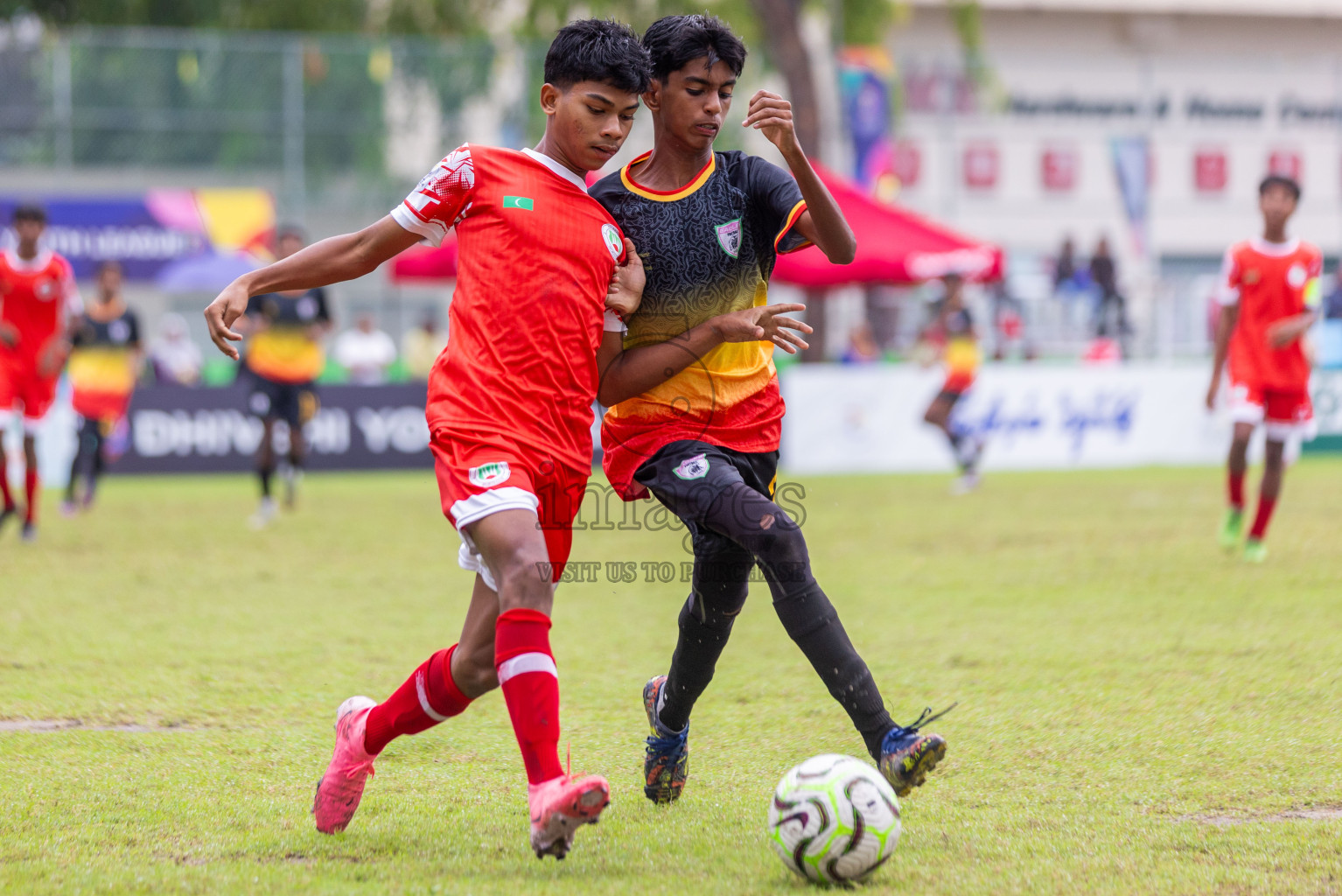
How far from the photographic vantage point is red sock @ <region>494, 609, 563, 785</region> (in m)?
3.31

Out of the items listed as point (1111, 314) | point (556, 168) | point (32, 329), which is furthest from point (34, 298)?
point (1111, 314)

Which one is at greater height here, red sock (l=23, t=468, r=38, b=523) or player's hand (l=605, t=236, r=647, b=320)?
player's hand (l=605, t=236, r=647, b=320)

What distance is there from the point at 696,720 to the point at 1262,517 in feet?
17.7

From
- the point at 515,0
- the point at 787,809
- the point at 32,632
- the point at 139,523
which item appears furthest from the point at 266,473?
the point at 515,0

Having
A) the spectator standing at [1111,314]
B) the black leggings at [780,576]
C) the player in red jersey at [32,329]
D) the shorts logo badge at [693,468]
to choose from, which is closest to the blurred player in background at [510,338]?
the shorts logo badge at [693,468]

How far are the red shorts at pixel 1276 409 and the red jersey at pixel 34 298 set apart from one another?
324 inches

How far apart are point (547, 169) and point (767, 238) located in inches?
26.3

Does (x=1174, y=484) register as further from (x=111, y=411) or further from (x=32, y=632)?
(x=32, y=632)

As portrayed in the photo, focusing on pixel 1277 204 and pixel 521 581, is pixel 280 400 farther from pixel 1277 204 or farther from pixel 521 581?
pixel 521 581

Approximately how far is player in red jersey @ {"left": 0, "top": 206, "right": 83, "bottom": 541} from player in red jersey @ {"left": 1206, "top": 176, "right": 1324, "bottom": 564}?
8.17 metres

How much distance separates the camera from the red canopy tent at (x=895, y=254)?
16.8m

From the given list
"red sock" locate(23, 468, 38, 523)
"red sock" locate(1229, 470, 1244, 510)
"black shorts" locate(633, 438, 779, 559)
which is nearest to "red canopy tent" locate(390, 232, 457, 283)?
"red sock" locate(23, 468, 38, 523)

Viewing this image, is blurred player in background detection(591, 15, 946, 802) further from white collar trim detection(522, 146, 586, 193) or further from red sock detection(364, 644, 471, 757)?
red sock detection(364, 644, 471, 757)

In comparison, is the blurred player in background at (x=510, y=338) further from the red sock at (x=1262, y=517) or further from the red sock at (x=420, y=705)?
the red sock at (x=1262, y=517)
